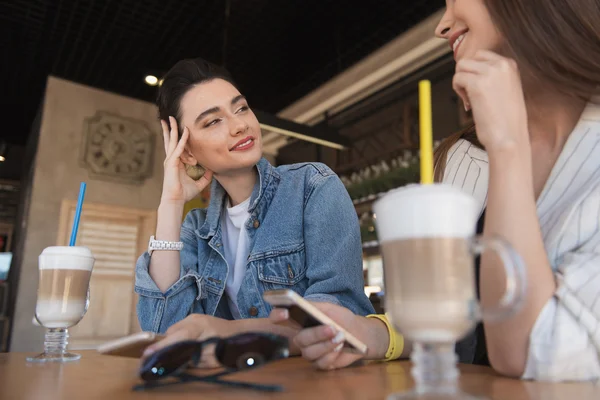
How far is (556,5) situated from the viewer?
92 centimetres

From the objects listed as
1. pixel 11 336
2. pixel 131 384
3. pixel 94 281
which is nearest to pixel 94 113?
pixel 94 281

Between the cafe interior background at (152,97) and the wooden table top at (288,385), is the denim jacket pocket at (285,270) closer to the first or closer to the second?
the wooden table top at (288,385)

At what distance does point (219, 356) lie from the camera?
26.3 inches

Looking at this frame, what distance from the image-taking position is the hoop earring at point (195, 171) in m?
1.91

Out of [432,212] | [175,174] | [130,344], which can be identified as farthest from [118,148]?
[432,212]

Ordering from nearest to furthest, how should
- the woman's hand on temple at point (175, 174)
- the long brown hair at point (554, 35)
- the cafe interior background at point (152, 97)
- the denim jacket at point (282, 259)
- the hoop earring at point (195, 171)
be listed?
the long brown hair at point (554, 35), the denim jacket at point (282, 259), the woman's hand on temple at point (175, 174), the hoop earring at point (195, 171), the cafe interior background at point (152, 97)

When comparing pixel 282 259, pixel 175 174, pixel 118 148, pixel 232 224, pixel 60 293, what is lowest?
pixel 60 293

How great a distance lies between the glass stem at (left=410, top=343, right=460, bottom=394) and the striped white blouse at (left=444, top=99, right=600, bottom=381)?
0.29m

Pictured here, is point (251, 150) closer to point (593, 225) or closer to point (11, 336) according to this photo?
point (593, 225)

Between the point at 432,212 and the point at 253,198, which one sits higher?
the point at 253,198

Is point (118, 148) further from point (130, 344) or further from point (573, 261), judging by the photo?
point (573, 261)

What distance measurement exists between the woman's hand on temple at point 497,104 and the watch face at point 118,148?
A: 5.90 metres

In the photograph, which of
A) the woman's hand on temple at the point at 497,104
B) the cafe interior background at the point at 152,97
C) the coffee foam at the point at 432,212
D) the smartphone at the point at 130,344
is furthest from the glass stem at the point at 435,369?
the cafe interior background at the point at 152,97

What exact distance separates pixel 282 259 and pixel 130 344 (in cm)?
71
